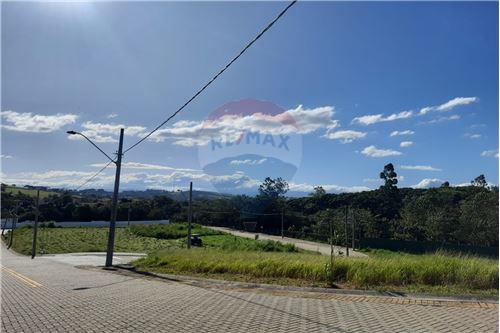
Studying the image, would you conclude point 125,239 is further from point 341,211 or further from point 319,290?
point 319,290

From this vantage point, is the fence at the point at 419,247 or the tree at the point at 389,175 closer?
the fence at the point at 419,247

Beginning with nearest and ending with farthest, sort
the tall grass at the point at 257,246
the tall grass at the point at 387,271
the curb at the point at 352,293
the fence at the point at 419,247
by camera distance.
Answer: the curb at the point at 352,293 → the tall grass at the point at 387,271 → the tall grass at the point at 257,246 → the fence at the point at 419,247

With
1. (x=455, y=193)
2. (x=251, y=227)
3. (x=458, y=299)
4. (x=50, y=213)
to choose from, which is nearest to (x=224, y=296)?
(x=458, y=299)

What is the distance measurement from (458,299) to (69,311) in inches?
323

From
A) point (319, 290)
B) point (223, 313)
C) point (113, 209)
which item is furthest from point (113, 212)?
point (223, 313)

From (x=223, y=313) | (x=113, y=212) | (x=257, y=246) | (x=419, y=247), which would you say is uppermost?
(x=113, y=212)

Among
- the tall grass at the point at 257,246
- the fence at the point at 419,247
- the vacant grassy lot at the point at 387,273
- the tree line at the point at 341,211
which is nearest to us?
the vacant grassy lot at the point at 387,273

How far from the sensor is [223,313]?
878cm

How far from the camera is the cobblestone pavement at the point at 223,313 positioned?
7.57 m

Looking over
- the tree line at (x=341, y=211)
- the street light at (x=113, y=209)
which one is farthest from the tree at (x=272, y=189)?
the street light at (x=113, y=209)

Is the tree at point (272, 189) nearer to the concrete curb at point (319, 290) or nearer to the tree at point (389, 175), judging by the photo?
the tree at point (389, 175)

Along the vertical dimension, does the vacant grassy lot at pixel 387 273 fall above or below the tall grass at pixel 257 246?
above

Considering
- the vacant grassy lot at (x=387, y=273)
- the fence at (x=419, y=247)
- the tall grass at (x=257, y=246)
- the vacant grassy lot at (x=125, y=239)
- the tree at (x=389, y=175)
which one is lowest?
the vacant grassy lot at (x=125, y=239)

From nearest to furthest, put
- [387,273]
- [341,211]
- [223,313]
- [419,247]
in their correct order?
1. [223,313]
2. [387,273]
3. [419,247]
4. [341,211]
